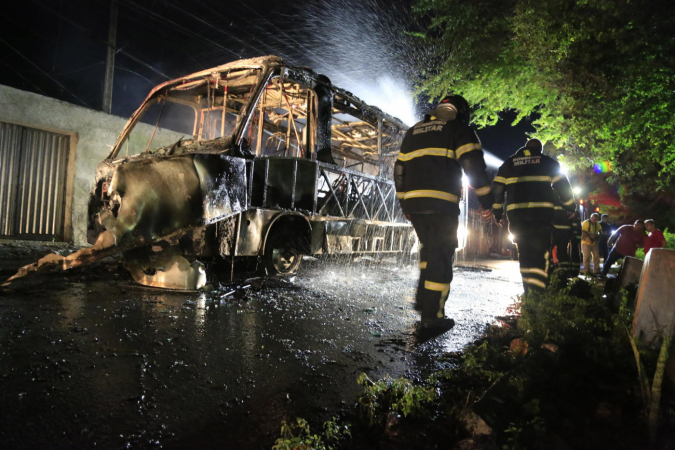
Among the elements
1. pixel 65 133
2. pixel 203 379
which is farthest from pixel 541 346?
pixel 65 133

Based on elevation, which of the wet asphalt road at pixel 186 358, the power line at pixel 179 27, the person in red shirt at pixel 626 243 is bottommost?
the wet asphalt road at pixel 186 358

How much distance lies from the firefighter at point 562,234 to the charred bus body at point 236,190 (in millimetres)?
2751

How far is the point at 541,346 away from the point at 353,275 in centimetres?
387

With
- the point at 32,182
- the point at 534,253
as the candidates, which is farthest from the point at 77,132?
the point at 534,253

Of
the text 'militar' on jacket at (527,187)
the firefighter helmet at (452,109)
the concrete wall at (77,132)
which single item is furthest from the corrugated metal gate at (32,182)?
the text 'militar' on jacket at (527,187)

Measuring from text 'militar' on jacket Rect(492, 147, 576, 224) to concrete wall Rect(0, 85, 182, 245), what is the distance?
324 inches

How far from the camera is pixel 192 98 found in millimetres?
5398

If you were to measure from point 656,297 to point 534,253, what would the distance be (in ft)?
5.68

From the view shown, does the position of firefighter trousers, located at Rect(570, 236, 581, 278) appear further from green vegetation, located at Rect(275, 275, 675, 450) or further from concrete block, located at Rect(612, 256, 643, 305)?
green vegetation, located at Rect(275, 275, 675, 450)

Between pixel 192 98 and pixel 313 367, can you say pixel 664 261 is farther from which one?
pixel 192 98

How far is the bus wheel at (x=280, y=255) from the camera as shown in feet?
14.5

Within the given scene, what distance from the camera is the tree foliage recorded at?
5.22m

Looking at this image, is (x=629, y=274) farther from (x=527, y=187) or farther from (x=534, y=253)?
(x=527, y=187)

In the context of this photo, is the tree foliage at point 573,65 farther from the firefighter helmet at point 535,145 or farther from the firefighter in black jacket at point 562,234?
the firefighter helmet at point 535,145
